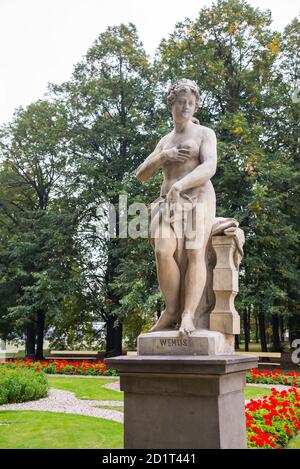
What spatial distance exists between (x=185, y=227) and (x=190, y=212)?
18 centimetres

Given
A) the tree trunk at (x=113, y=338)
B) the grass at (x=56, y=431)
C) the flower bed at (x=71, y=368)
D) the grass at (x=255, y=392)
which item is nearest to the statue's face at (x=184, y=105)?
the grass at (x=56, y=431)

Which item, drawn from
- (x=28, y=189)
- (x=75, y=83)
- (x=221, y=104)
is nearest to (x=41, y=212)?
(x=28, y=189)

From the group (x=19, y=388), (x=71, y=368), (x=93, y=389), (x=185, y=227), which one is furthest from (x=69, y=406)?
(x=185, y=227)

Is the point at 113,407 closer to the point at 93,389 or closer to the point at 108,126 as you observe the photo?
the point at 93,389

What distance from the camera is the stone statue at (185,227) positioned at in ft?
18.3

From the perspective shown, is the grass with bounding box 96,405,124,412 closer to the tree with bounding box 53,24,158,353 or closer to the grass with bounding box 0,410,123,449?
the grass with bounding box 0,410,123,449

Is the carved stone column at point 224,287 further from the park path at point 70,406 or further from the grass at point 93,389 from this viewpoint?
the grass at point 93,389

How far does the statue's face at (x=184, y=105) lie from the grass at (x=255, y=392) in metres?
8.46

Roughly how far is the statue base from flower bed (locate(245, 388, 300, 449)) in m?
2.36

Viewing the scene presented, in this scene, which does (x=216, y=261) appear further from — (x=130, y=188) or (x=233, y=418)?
(x=130, y=188)

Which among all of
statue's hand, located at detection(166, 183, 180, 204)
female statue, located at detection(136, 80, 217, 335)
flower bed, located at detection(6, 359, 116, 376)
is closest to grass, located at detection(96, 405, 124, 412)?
female statue, located at detection(136, 80, 217, 335)

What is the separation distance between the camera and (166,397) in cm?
495
